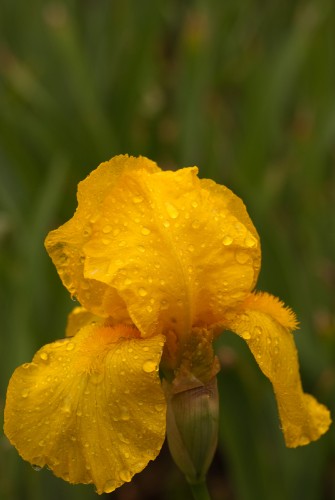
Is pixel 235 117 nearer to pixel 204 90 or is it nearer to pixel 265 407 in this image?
pixel 204 90

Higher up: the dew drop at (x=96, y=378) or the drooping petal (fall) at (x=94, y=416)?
the dew drop at (x=96, y=378)

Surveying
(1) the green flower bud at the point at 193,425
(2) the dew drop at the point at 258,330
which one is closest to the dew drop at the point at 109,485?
(1) the green flower bud at the point at 193,425

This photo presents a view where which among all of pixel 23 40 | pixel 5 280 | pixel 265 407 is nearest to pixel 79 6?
pixel 23 40

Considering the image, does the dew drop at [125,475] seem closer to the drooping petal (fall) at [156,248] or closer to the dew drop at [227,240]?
the drooping petal (fall) at [156,248]

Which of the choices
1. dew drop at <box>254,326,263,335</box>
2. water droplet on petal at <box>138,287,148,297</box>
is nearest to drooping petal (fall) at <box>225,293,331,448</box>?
dew drop at <box>254,326,263,335</box>

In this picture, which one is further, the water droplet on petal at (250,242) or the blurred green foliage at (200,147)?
the blurred green foliage at (200,147)

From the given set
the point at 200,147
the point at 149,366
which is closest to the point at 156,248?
the point at 149,366

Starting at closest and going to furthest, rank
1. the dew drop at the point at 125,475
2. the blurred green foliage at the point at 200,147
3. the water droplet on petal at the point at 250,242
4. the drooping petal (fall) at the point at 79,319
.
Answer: the dew drop at the point at 125,475
the water droplet on petal at the point at 250,242
the drooping petal (fall) at the point at 79,319
the blurred green foliage at the point at 200,147
